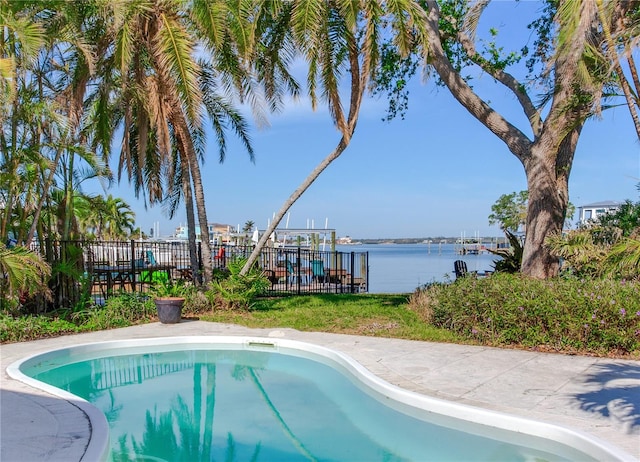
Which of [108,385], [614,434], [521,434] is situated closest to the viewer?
[614,434]

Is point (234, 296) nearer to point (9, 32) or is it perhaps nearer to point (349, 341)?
point (349, 341)

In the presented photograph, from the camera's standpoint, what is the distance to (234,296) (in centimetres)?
1177

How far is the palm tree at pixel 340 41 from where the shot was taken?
32.6ft

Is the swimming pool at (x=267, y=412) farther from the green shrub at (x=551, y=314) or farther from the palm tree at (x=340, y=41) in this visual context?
the palm tree at (x=340, y=41)

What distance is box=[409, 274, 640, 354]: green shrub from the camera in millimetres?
7234

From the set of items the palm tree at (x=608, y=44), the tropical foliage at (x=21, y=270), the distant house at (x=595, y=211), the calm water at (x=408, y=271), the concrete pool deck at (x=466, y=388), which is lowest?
the calm water at (x=408, y=271)

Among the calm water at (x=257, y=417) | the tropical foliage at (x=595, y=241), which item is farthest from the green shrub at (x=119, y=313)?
the tropical foliage at (x=595, y=241)

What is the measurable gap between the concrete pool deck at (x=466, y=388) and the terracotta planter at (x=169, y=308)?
1.74 m

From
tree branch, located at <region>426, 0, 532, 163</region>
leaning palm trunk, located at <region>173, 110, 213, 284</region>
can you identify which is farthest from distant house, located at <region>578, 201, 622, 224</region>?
leaning palm trunk, located at <region>173, 110, 213, 284</region>

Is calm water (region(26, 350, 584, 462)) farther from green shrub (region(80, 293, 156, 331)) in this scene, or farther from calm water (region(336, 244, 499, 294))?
calm water (region(336, 244, 499, 294))

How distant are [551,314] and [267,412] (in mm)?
4611

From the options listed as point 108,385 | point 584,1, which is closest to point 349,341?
point 108,385

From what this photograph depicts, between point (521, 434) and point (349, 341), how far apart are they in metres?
4.33

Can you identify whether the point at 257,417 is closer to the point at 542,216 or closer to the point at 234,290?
the point at 234,290
